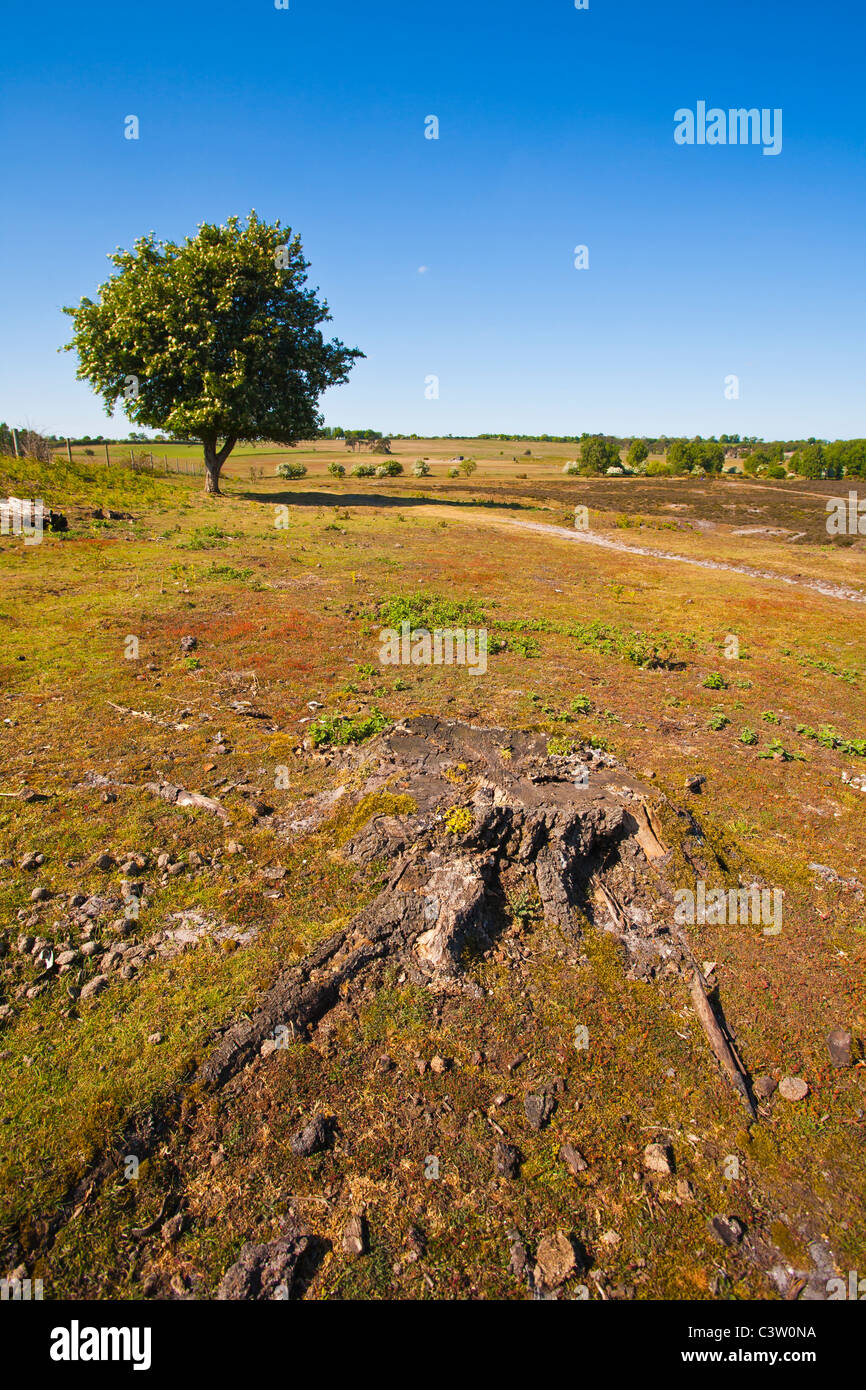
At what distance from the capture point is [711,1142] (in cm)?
446

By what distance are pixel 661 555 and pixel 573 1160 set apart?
32.3 m

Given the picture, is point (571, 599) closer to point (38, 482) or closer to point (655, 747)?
point (655, 747)

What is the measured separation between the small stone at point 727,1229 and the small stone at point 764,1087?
1.03 metres

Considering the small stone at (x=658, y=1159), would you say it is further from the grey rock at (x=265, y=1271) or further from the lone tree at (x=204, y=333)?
the lone tree at (x=204, y=333)

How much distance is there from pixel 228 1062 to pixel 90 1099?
36.0 inches

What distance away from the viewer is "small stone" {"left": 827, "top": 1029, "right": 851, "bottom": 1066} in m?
5.11

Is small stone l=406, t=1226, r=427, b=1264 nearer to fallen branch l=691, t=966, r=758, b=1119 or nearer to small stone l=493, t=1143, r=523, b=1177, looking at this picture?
small stone l=493, t=1143, r=523, b=1177

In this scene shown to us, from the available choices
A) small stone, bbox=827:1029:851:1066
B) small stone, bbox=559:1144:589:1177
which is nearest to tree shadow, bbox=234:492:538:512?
small stone, bbox=827:1029:851:1066

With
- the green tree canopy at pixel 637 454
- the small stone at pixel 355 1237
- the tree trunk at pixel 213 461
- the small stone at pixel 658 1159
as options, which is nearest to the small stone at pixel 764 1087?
the small stone at pixel 658 1159

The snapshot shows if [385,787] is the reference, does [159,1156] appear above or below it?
below

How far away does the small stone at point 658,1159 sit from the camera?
4.27 m

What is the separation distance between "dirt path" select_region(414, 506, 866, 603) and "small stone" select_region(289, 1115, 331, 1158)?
26239mm

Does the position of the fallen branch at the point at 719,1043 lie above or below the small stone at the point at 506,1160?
above
